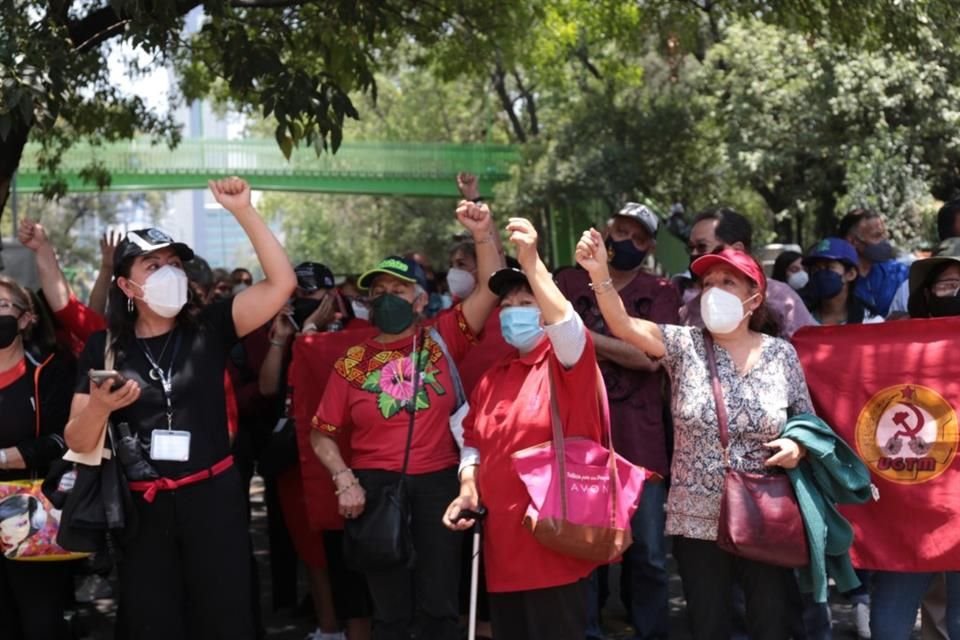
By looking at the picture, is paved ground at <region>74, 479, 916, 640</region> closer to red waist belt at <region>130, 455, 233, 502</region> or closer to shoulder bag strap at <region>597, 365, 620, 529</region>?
shoulder bag strap at <region>597, 365, 620, 529</region>

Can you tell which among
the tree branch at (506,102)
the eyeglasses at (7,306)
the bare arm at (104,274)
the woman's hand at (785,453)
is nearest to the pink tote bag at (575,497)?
the woman's hand at (785,453)

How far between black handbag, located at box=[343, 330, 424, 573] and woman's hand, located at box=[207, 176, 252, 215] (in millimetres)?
1117

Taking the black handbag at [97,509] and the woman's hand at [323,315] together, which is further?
the woman's hand at [323,315]

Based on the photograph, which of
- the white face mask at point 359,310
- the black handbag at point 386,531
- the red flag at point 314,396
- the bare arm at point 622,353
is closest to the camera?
the black handbag at point 386,531

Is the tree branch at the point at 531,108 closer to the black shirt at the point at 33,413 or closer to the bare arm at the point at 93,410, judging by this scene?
the black shirt at the point at 33,413

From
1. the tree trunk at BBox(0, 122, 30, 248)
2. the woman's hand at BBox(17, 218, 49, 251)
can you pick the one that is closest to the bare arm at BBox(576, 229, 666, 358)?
the woman's hand at BBox(17, 218, 49, 251)

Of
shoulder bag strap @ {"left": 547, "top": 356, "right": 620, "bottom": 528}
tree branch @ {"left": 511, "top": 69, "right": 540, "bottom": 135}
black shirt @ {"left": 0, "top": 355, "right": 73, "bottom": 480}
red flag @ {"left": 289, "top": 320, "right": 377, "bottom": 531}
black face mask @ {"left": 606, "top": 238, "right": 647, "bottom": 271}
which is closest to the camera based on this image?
shoulder bag strap @ {"left": 547, "top": 356, "right": 620, "bottom": 528}

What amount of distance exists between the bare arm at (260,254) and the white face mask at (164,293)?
0.25 meters

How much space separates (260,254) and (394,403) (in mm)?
949

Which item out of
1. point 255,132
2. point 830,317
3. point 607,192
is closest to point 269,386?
point 830,317

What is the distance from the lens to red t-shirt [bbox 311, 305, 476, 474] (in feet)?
17.5

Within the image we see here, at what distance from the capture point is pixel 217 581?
4871 mm

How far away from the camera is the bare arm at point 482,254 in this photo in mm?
5215

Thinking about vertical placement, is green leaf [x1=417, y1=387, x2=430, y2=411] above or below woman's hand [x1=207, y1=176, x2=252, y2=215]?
below
